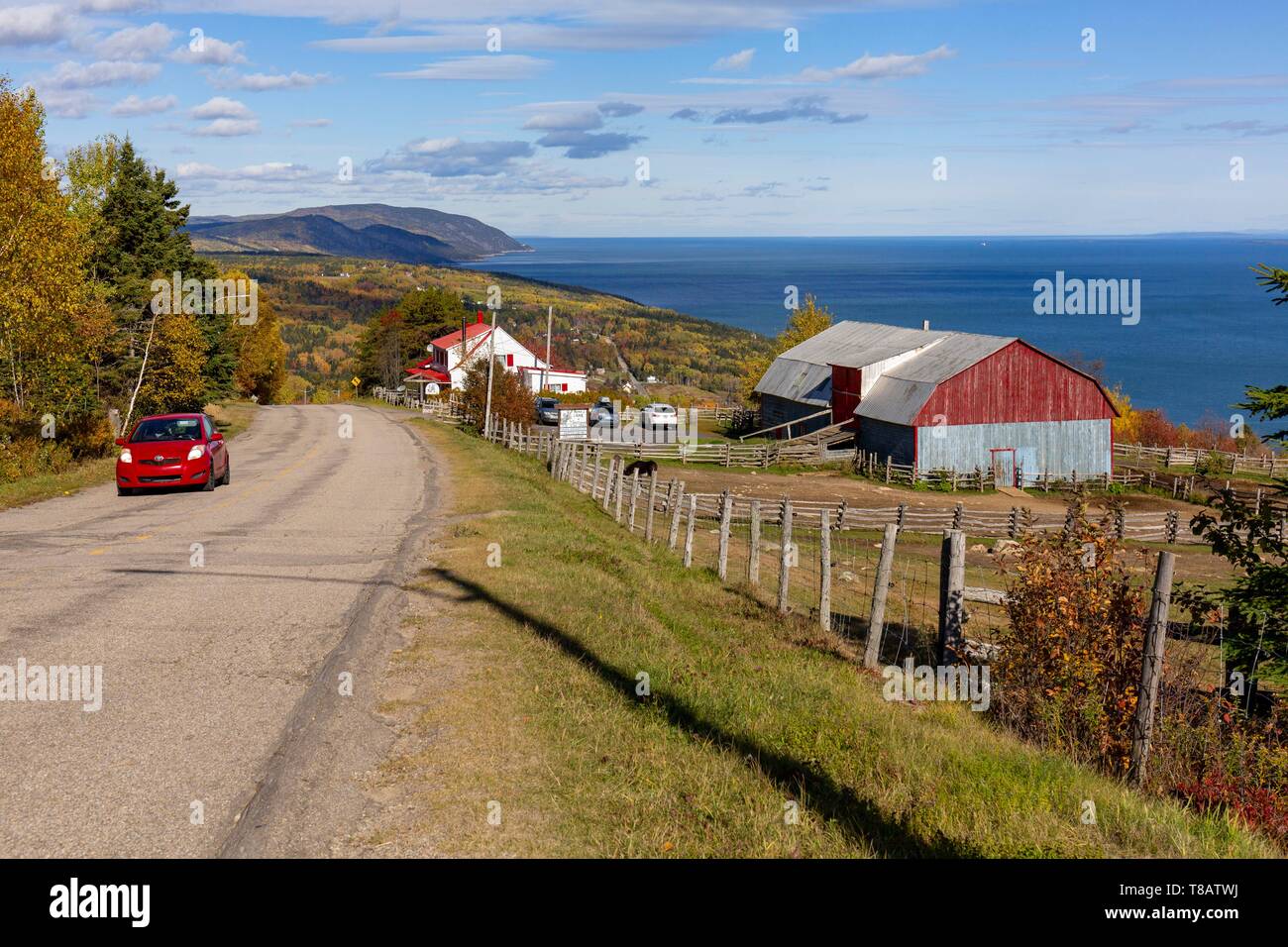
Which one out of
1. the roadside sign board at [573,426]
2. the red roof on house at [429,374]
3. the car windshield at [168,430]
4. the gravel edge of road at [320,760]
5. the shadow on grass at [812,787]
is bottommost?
the shadow on grass at [812,787]

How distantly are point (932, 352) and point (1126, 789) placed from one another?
5042cm

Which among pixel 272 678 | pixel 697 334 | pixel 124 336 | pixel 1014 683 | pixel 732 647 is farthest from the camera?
pixel 697 334

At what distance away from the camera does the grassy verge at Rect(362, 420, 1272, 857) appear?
6.54 m

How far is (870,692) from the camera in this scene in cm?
1084

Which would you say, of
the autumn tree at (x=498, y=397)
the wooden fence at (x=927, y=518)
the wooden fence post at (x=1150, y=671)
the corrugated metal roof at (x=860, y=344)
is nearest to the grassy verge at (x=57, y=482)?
the wooden fence at (x=927, y=518)

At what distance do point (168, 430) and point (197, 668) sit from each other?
16.6 m

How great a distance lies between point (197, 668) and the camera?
31.2ft

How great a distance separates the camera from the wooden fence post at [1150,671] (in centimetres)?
841

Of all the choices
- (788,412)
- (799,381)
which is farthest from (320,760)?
(788,412)

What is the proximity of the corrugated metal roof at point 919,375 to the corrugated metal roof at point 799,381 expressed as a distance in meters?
5.25

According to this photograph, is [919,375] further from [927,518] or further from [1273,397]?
[1273,397]

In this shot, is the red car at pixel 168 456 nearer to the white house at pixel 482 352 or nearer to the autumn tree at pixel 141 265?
the autumn tree at pixel 141 265
